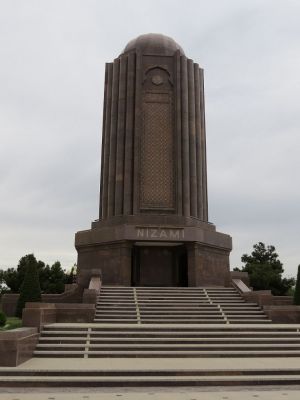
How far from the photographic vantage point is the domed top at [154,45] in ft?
92.8

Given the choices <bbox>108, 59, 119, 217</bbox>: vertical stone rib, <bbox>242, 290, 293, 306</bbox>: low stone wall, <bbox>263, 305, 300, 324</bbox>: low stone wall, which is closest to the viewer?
<bbox>263, 305, 300, 324</bbox>: low stone wall

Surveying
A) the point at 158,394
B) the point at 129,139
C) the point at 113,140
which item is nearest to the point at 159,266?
the point at 129,139

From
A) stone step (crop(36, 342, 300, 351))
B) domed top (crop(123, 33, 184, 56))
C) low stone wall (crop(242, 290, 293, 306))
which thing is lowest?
stone step (crop(36, 342, 300, 351))

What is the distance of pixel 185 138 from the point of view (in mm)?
26547

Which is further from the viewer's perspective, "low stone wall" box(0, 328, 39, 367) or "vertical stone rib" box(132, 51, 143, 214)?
"vertical stone rib" box(132, 51, 143, 214)

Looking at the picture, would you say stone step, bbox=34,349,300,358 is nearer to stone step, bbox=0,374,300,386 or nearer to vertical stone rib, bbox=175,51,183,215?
stone step, bbox=0,374,300,386

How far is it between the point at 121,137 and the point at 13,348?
18648 mm

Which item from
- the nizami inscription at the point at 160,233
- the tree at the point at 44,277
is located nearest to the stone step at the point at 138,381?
the nizami inscription at the point at 160,233

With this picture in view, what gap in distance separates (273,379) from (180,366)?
2.16m

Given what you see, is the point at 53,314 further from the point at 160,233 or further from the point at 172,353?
the point at 160,233

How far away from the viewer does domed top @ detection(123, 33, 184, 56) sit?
2828cm

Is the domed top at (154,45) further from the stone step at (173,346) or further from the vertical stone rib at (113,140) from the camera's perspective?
the stone step at (173,346)

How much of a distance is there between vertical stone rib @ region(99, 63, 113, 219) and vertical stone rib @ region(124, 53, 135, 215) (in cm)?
186

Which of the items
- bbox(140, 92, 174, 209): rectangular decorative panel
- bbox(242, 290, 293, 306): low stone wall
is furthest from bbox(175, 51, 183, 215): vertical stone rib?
bbox(242, 290, 293, 306): low stone wall
